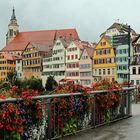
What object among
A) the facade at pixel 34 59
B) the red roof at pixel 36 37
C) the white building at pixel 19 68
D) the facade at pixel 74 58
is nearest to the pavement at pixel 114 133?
the facade at pixel 74 58

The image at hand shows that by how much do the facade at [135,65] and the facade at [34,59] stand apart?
3022 centimetres

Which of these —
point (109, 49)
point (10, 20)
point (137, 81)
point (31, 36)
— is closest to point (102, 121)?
point (137, 81)

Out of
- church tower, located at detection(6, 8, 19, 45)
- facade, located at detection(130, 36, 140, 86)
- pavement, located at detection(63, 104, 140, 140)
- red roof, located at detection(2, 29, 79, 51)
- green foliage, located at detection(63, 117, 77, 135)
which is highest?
church tower, located at detection(6, 8, 19, 45)

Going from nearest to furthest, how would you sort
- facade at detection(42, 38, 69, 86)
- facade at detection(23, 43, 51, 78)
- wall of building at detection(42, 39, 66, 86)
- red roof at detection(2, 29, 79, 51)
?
facade at detection(42, 38, 69, 86)
wall of building at detection(42, 39, 66, 86)
facade at detection(23, 43, 51, 78)
red roof at detection(2, 29, 79, 51)

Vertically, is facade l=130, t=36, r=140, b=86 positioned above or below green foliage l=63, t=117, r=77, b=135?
above

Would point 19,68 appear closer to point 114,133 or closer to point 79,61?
A: point 79,61

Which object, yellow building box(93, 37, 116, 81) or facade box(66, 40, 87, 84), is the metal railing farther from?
facade box(66, 40, 87, 84)

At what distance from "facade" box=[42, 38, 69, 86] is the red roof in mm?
40802

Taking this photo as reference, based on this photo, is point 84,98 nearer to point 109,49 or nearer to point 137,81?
point 137,81

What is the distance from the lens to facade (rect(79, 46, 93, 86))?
74.2 m

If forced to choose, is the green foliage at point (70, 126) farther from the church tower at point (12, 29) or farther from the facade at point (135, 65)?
the church tower at point (12, 29)

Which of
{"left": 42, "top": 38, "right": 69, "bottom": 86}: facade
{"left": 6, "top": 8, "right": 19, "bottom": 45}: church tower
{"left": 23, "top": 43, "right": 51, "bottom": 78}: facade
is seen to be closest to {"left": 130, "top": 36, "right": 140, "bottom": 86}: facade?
{"left": 42, "top": 38, "right": 69, "bottom": 86}: facade

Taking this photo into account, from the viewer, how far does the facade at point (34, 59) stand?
89.6 metres

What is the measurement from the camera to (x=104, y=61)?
71.2 metres
